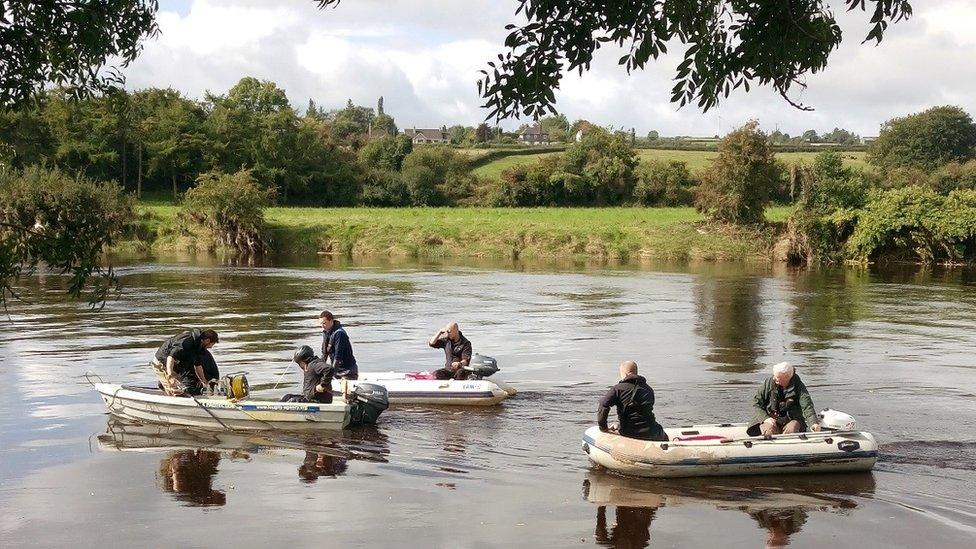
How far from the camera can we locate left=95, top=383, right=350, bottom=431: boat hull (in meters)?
15.9

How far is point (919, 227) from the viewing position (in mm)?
54375

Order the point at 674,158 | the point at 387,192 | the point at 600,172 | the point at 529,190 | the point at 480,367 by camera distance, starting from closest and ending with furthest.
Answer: the point at 480,367, the point at 600,172, the point at 529,190, the point at 387,192, the point at 674,158

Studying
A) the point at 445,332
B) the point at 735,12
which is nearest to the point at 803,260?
the point at 445,332

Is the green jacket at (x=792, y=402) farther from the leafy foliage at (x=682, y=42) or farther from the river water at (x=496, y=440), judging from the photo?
the leafy foliage at (x=682, y=42)

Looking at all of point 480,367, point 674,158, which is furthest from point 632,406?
point 674,158

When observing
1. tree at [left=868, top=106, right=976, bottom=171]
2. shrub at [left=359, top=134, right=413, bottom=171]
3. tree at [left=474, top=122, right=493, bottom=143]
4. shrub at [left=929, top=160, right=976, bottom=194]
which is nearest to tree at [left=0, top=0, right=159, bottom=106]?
shrub at [left=929, top=160, right=976, bottom=194]

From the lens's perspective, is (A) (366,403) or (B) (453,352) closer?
(A) (366,403)

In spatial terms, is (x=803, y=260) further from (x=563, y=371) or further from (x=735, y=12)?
(x=735, y=12)

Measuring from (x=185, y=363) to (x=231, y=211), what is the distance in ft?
150

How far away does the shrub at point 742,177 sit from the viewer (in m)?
57.0

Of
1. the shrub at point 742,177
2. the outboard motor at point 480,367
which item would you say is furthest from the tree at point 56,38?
the shrub at point 742,177

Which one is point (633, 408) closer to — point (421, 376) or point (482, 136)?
point (421, 376)

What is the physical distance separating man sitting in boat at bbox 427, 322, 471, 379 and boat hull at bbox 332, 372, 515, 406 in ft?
1.36

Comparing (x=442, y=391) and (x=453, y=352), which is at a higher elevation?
(x=453, y=352)
